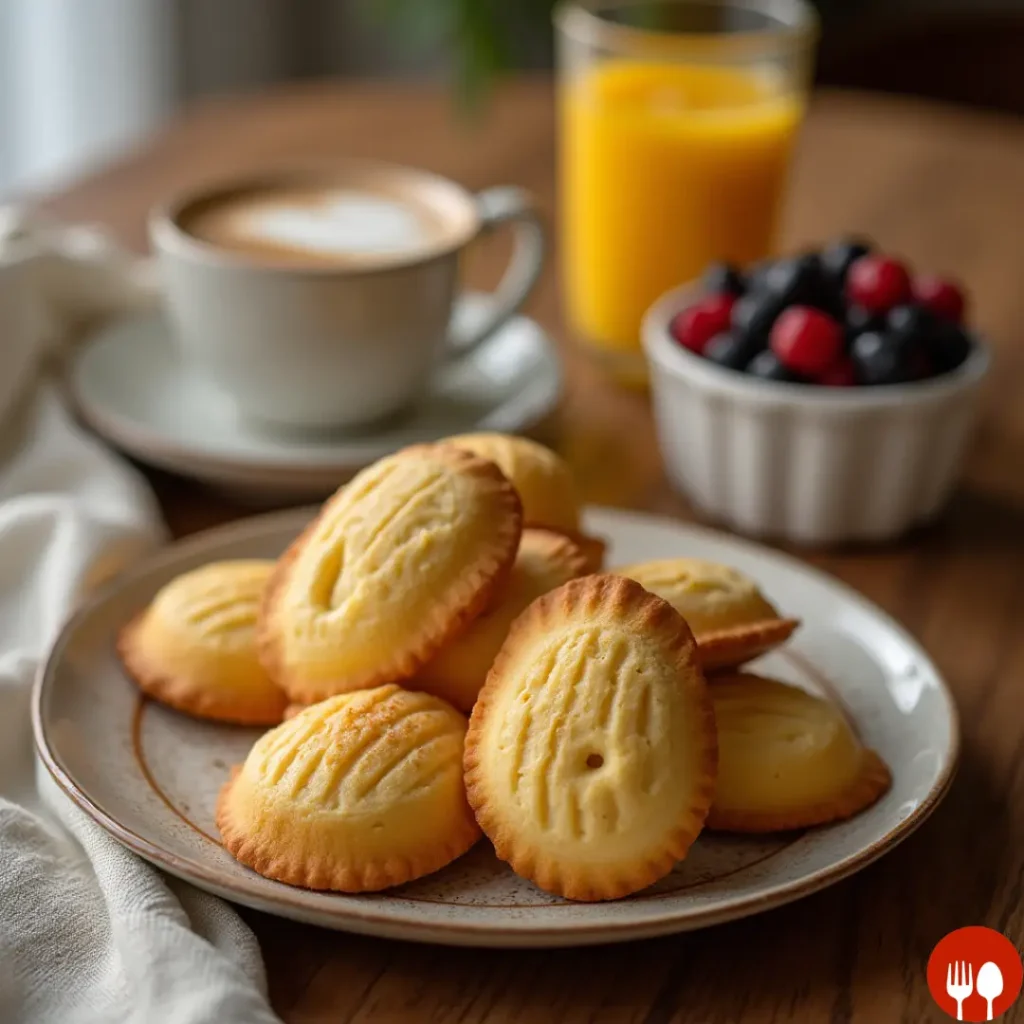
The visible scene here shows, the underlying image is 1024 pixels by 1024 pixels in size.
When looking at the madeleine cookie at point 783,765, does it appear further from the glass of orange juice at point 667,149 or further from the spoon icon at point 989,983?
the glass of orange juice at point 667,149

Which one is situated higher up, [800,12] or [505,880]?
[800,12]

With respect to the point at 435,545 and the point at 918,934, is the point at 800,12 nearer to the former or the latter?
the point at 435,545

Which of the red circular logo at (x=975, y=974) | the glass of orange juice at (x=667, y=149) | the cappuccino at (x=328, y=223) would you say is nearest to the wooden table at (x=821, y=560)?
the red circular logo at (x=975, y=974)

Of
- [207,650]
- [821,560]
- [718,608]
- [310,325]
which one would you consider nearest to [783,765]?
[718,608]

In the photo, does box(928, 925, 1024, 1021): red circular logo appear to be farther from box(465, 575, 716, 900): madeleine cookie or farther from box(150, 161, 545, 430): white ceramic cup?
box(150, 161, 545, 430): white ceramic cup

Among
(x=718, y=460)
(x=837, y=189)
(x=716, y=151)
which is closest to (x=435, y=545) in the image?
(x=718, y=460)

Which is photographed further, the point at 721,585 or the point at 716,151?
the point at 716,151
